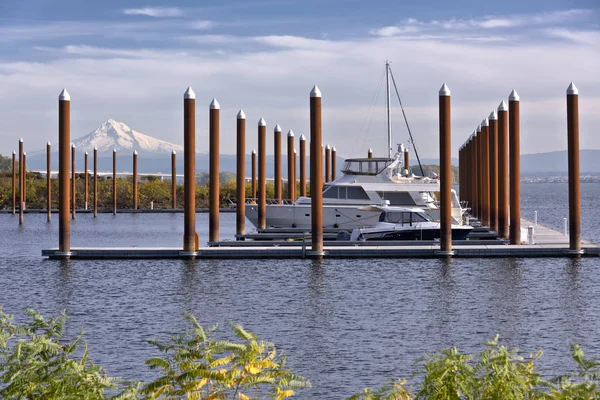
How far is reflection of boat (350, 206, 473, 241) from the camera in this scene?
35594mm

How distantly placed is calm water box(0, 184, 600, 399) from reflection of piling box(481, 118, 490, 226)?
42.3 feet

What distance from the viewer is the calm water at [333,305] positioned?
16.5 meters

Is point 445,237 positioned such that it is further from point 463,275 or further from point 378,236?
point 378,236

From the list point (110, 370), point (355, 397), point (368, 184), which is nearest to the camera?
point (355, 397)

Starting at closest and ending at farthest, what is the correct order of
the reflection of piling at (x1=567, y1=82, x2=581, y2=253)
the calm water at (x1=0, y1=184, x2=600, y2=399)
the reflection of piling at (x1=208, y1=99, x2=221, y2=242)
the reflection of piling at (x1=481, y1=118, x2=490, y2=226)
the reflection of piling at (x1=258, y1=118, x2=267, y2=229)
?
the calm water at (x1=0, y1=184, x2=600, y2=399), the reflection of piling at (x1=567, y1=82, x2=581, y2=253), the reflection of piling at (x1=208, y1=99, x2=221, y2=242), the reflection of piling at (x1=258, y1=118, x2=267, y2=229), the reflection of piling at (x1=481, y1=118, x2=490, y2=226)

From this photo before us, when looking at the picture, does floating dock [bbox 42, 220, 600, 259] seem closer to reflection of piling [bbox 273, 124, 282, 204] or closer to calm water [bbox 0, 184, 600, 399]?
calm water [bbox 0, 184, 600, 399]

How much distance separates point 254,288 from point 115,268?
6388mm

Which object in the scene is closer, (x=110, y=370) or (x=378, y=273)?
(x=110, y=370)

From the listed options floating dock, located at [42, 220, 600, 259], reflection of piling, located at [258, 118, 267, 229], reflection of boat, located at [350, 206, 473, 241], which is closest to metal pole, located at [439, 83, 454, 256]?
floating dock, located at [42, 220, 600, 259]

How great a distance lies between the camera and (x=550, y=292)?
24578 millimetres

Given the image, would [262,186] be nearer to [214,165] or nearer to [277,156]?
[277,156]

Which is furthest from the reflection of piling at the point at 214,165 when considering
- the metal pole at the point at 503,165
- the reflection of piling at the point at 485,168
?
the reflection of piling at the point at 485,168

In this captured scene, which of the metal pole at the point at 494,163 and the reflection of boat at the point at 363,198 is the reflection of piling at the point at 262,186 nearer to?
the reflection of boat at the point at 363,198

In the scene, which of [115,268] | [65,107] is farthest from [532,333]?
[65,107]
